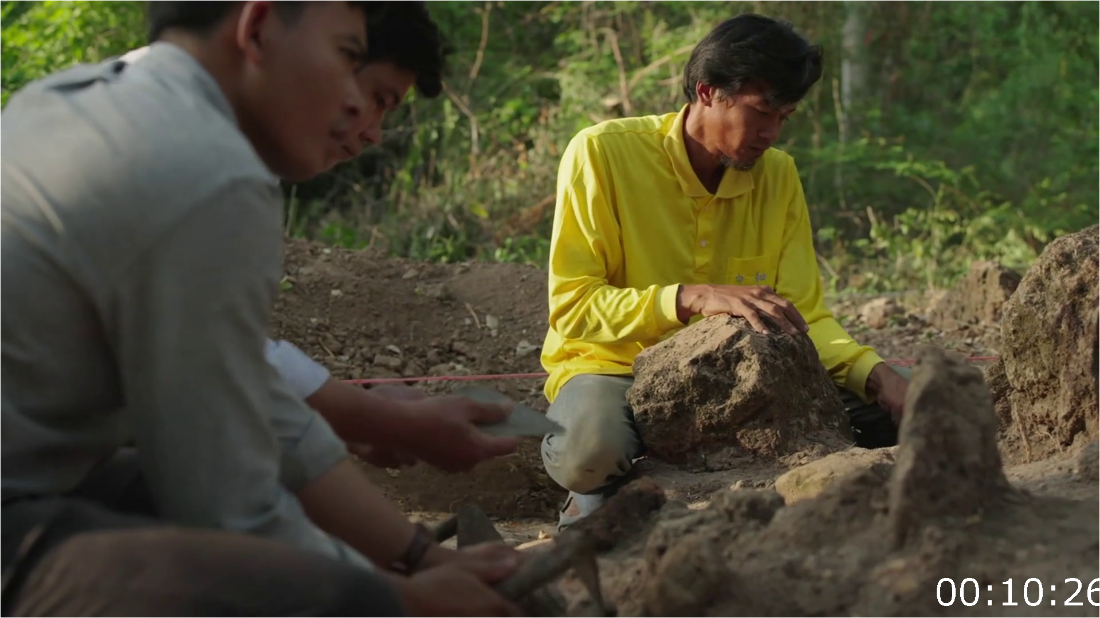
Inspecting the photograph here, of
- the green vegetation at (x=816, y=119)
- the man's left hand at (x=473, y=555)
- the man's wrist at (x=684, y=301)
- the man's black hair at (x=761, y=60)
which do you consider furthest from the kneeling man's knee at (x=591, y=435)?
the green vegetation at (x=816, y=119)

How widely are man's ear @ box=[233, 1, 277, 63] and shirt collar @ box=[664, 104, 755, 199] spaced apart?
222 centimetres

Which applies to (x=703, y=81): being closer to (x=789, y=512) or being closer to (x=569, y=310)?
(x=569, y=310)

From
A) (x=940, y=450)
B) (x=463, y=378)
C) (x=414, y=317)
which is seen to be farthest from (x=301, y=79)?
(x=414, y=317)

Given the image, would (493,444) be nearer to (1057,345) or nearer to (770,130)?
(1057,345)

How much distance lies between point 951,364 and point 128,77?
1608 mm

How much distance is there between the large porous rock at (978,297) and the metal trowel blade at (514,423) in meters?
4.43

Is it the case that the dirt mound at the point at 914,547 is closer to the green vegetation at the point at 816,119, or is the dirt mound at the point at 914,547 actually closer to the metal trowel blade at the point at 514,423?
the metal trowel blade at the point at 514,423

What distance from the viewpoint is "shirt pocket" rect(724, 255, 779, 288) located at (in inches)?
166

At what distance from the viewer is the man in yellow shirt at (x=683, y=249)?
3.85 m

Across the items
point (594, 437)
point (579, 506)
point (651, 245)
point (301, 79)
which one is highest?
point (301, 79)

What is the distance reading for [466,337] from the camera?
251 inches

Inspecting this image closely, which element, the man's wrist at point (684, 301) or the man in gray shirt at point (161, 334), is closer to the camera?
the man in gray shirt at point (161, 334)

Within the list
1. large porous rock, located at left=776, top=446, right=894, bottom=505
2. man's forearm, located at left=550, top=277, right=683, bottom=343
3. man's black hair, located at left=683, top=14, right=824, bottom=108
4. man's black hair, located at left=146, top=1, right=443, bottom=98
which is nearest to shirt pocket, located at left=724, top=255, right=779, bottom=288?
man's forearm, located at left=550, top=277, right=683, bottom=343

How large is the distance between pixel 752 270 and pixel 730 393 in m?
0.59
